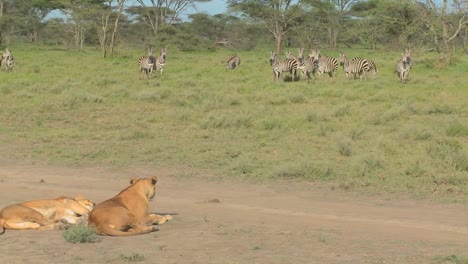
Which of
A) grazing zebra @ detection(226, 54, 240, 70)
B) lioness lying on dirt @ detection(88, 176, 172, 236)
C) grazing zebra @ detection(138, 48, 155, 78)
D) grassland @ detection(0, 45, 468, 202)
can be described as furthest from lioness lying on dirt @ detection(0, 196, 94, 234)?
grazing zebra @ detection(226, 54, 240, 70)

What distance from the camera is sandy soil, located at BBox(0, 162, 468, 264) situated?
5.18m

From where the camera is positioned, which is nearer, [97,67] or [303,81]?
[303,81]

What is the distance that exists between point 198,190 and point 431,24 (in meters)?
23.0

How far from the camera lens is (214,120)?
13547 millimetres

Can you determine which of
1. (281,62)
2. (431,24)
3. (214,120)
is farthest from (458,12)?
(214,120)

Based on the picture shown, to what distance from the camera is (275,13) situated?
38.9 m

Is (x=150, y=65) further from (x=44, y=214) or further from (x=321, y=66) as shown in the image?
(x=44, y=214)

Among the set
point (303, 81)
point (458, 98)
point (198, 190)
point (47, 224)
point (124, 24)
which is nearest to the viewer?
point (47, 224)

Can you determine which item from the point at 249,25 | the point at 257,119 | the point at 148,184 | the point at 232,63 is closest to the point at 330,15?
the point at 249,25

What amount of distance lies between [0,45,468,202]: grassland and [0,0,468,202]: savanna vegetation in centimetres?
3

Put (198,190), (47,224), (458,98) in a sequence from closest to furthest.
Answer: (47,224)
(198,190)
(458,98)

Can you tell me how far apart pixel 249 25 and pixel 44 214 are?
36.9 metres

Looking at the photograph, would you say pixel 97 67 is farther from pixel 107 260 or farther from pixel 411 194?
pixel 107 260

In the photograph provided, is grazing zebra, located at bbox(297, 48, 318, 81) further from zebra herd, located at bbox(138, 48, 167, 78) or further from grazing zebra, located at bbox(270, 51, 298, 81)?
zebra herd, located at bbox(138, 48, 167, 78)
